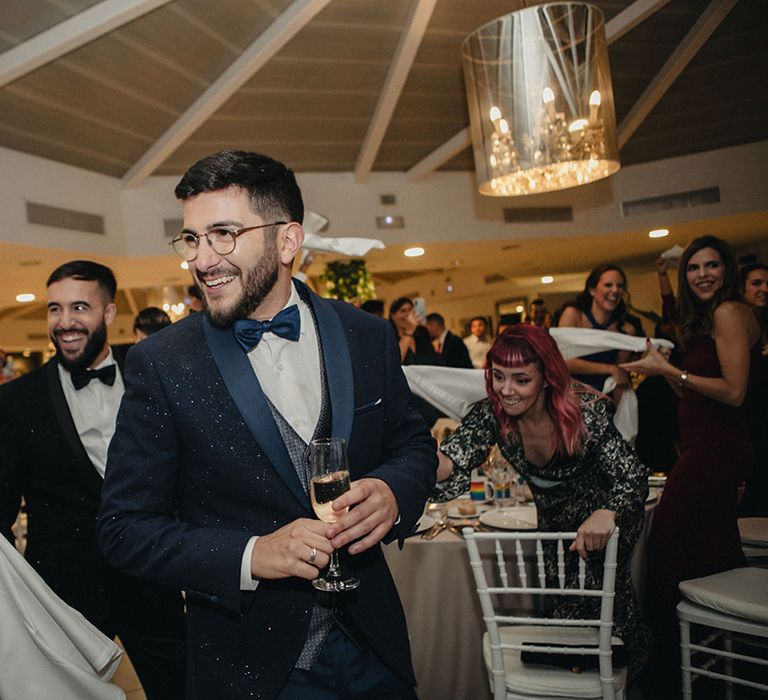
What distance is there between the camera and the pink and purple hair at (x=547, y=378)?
2367 millimetres

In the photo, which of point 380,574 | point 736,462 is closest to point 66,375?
point 380,574

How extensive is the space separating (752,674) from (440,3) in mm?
5126

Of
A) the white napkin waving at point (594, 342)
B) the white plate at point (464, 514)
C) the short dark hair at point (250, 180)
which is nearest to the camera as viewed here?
the short dark hair at point (250, 180)

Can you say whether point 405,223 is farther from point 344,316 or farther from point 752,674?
point 344,316

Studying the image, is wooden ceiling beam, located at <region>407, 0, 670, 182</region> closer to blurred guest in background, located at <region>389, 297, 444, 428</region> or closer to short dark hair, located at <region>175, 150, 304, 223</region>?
blurred guest in background, located at <region>389, 297, 444, 428</region>

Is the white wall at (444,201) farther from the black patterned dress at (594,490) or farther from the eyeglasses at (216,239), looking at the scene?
the eyeglasses at (216,239)

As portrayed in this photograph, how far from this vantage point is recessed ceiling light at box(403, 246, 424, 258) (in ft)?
29.2

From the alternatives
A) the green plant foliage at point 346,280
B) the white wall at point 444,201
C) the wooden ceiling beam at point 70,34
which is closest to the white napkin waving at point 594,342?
the wooden ceiling beam at point 70,34

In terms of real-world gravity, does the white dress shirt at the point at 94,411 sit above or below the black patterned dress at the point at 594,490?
above

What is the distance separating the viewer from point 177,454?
1.36m

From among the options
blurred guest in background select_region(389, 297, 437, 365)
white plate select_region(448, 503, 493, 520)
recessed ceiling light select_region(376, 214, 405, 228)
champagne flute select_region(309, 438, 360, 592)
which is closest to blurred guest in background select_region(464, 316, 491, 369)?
recessed ceiling light select_region(376, 214, 405, 228)

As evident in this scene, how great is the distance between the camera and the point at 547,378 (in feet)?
8.08

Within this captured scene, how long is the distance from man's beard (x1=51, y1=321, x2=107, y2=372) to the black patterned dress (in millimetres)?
1307

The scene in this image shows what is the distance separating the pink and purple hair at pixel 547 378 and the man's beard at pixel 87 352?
142cm
